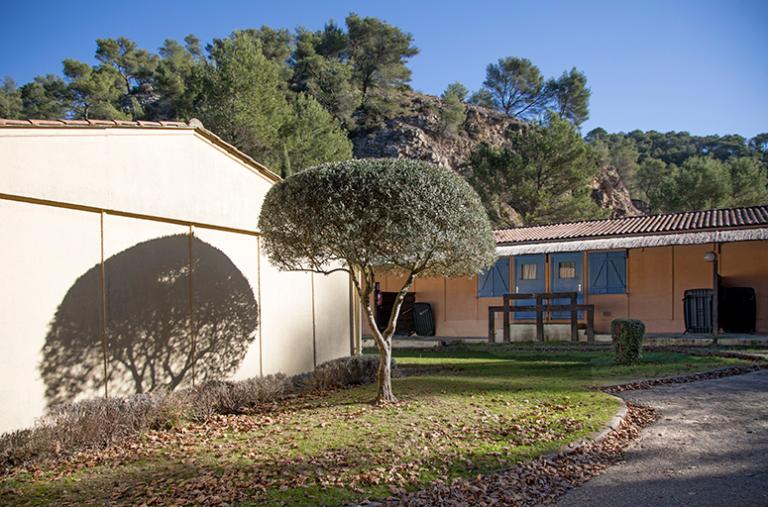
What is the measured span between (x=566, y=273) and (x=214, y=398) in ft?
46.1

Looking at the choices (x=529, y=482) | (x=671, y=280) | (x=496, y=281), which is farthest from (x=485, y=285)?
(x=529, y=482)

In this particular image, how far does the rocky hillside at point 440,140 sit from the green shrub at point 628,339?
31972 millimetres

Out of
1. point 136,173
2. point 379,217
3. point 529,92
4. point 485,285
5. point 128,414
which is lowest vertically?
point 128,414

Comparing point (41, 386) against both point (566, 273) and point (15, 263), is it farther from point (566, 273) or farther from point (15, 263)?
point (566, 273)

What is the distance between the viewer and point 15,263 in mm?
6105

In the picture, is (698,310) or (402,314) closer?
(698,310)

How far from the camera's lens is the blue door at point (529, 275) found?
19844 millimetres

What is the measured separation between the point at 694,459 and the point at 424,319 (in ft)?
52.9

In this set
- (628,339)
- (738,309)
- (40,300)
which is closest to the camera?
(40,300)

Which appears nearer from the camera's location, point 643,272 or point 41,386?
point 41,386

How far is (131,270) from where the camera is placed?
24.9 ft

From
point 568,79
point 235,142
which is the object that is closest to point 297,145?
point 235,142

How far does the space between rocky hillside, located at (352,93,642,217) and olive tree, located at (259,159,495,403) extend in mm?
34972

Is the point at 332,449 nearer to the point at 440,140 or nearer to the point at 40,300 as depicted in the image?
the point at 40,300
